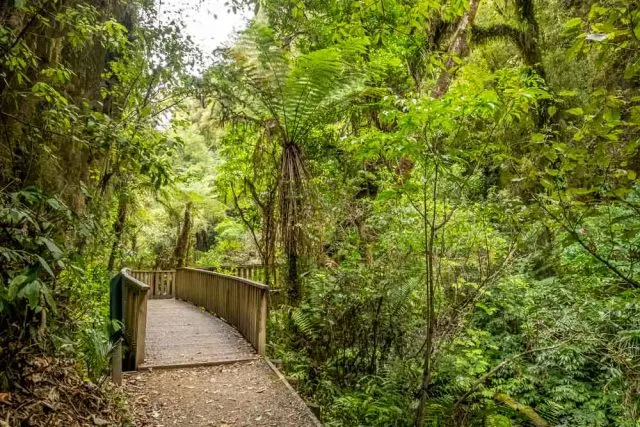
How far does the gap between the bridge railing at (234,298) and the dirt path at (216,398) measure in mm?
668

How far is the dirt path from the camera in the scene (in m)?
4.09

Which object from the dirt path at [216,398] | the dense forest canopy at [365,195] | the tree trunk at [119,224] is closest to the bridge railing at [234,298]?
the dense forest canopy at [365,195]

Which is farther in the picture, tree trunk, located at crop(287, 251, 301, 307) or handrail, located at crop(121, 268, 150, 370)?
tree trunk, located at crop(287, 251, 301, 307)

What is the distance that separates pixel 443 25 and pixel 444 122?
615 centimetres

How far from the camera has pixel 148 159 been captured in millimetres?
3162

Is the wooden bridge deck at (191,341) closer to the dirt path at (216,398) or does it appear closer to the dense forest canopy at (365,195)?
the dirt path at (216,398)

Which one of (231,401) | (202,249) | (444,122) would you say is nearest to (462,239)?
(444,122)

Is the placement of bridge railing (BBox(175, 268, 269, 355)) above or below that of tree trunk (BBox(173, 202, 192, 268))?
below

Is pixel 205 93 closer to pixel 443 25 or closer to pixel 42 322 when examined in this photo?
pixel 42 322

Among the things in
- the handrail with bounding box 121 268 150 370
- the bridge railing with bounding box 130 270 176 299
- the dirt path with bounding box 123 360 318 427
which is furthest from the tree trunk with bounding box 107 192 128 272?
the dirt path with bounding box 123 360 318 427

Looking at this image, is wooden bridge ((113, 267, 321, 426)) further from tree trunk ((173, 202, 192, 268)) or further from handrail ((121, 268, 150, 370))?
tree trunk ((173, 202, 192, 268))

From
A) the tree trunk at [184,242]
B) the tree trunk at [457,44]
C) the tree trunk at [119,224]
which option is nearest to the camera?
the tree trunk at [457,44]

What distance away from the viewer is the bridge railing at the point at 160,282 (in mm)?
12555

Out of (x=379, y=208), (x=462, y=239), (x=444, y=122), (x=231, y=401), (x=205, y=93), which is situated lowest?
(x=231, y=401)
